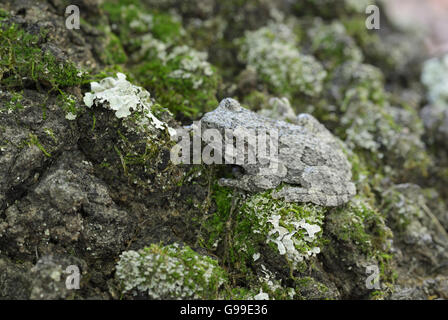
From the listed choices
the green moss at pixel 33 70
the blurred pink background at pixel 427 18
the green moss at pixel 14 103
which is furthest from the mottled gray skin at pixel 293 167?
the blurred pink background at pixel 427 18

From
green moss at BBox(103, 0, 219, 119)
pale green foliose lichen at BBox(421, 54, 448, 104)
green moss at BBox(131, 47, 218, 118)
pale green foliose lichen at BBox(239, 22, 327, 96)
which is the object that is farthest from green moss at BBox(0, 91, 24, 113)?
pale green foliose lichen at BBox(421, 54, 448, 104)

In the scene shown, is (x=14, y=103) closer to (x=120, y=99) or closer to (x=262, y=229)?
(x=120, y=99)

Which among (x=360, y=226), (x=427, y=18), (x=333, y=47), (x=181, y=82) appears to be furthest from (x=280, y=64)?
(x=427, y=18)

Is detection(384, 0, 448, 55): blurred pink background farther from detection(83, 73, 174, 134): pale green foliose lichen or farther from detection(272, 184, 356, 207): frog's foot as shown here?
detection(83, 73, 174, 134): pale green foliose lichen

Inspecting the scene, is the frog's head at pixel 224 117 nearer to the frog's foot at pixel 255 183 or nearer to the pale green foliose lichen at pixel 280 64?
the frog's foot at pixel 255 183

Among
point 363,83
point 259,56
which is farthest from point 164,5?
point 363,83

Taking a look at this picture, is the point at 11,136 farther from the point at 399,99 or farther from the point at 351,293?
the point at 399,99

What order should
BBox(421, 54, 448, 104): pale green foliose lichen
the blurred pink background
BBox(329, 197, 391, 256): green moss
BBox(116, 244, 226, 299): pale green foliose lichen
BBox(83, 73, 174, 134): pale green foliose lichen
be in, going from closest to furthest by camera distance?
1. BBox(116, 244, 226, 299): pale green foliose lichen
2. BBox(83, 73, 174, 134): pale green foliose lichen
3. BBox(329, 197, 391, 256): green moss
4. BBox(421, 54, 448, 104): pale green foliose lichen
5. the blurred pink background

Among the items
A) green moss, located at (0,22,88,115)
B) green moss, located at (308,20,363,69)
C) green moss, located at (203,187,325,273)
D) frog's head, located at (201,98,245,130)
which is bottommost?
green moss, located at (203,187,325,273)
